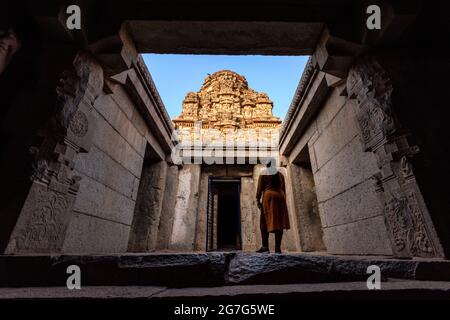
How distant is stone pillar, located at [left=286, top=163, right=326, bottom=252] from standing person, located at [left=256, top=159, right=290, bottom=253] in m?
1.94

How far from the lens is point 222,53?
2857mm

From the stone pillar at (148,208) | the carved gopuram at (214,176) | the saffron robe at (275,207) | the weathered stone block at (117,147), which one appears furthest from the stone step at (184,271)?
the carved gopuram at (214,176)

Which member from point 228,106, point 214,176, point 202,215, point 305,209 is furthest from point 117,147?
point 228,106

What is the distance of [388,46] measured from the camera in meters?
2.32

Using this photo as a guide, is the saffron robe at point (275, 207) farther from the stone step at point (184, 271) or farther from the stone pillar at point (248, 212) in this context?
the stone pillar at point (248, 212)

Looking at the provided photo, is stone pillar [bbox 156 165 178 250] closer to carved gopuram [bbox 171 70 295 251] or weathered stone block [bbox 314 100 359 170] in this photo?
carved gopuram [bbox 171 70 295 251]

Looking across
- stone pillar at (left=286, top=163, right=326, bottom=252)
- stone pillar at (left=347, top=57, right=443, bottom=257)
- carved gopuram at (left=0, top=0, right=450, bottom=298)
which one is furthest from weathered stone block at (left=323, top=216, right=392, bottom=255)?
stone pillar at (left=286, top=163, right=326, bottom=252)

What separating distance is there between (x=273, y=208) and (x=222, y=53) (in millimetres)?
2360

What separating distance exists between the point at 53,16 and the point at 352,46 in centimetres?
295

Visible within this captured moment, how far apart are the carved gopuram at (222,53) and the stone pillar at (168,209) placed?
2.08m

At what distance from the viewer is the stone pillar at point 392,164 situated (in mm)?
1733

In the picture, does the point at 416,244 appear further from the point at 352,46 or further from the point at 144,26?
the point at 144,26

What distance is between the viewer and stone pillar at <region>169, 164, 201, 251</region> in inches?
233
